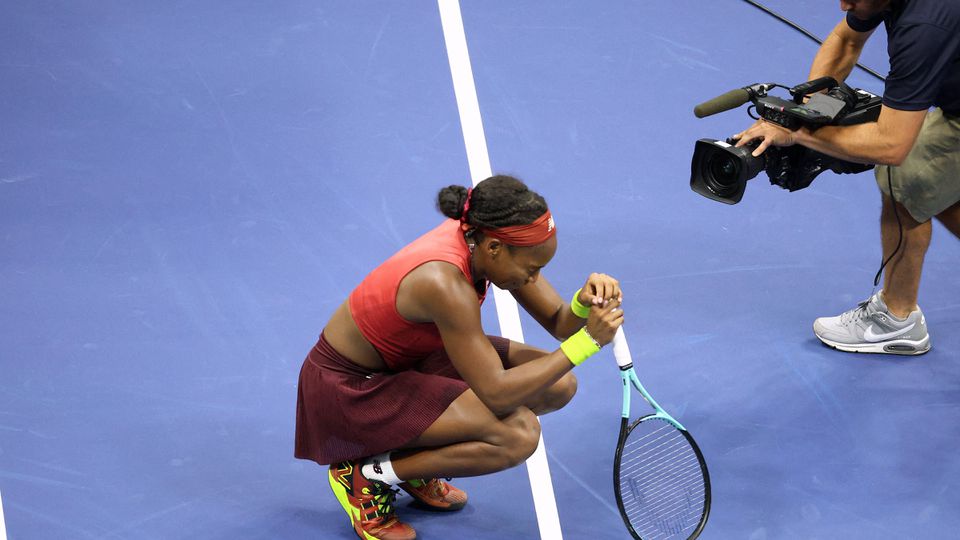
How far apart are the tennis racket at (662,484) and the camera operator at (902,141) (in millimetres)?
1101

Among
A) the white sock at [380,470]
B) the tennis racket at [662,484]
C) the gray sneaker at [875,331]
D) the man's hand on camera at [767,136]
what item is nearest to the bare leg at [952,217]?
the gray sneaker at [875,331]

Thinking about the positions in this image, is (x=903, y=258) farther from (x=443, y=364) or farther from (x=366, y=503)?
(x=366, y=503)

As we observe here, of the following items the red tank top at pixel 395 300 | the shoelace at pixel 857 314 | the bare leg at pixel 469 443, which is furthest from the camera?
the shoelace at pixel 857 314

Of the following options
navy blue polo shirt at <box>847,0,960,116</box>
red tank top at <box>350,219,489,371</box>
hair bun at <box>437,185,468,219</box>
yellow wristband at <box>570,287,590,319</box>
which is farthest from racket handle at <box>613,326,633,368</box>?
navy blue polo shirt at <box>847,0,960,116</box>

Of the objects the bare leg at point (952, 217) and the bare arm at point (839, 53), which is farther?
the bare arm at point (839, 53)

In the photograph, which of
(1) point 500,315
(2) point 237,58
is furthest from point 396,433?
(2) point 237,58

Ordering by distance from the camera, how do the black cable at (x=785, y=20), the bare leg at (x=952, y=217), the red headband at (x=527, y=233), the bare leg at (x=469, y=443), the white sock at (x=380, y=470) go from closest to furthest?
the red headband at (x=527, y=233) → the bare leg at (x=469, y=443) → the white sock at (x=380, y=470) → the bare leg at (x=952, y=217) → the black cable at (x=785, y=20)

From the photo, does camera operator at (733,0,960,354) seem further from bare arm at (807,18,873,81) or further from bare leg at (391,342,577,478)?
bare leg at (391,342,577,478)

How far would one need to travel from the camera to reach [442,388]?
362 centimetres

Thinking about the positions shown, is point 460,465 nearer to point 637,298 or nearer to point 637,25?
point 637,298

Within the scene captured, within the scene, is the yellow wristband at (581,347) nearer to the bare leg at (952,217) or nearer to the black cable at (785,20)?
the bare leg at (952,217)

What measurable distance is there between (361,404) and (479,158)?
95.7 inches

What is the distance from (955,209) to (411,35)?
331 cm

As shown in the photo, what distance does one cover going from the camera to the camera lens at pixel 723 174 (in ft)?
13.6
